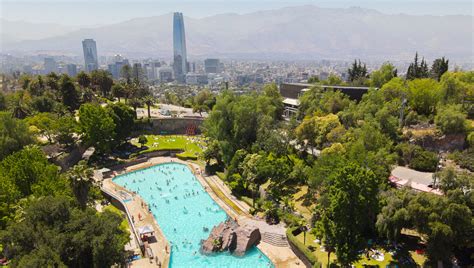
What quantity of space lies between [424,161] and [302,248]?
18529 mm

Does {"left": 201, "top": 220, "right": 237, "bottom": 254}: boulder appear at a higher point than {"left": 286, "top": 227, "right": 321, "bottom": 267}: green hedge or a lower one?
lower

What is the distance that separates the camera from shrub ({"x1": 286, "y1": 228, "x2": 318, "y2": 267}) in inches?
1111

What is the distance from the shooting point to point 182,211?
1646 inches

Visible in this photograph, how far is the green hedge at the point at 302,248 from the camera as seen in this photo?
1105 inches

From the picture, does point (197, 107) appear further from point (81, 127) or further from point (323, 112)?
point (323, 112)

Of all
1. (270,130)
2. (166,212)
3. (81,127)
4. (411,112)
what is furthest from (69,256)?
(411,112)

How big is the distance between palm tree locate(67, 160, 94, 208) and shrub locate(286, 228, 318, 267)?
19.6 meters

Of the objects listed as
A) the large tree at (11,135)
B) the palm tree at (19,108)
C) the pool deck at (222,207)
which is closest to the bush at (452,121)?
the pool deck at (222,207)

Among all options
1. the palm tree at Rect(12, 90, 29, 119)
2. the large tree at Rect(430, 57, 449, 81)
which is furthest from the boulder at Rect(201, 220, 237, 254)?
the large tree at Rect(430, 57, 449, 81)

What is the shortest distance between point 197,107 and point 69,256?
192ft

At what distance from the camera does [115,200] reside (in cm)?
4291

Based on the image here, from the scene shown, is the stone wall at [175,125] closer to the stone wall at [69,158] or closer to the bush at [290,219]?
the stone wall at [69,158]

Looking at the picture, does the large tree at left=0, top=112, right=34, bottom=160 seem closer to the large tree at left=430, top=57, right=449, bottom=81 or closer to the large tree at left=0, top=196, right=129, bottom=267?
the large tree at left=0, top=196, right=129, bottom=267

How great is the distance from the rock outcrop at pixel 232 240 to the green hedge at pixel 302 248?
3.38 m
